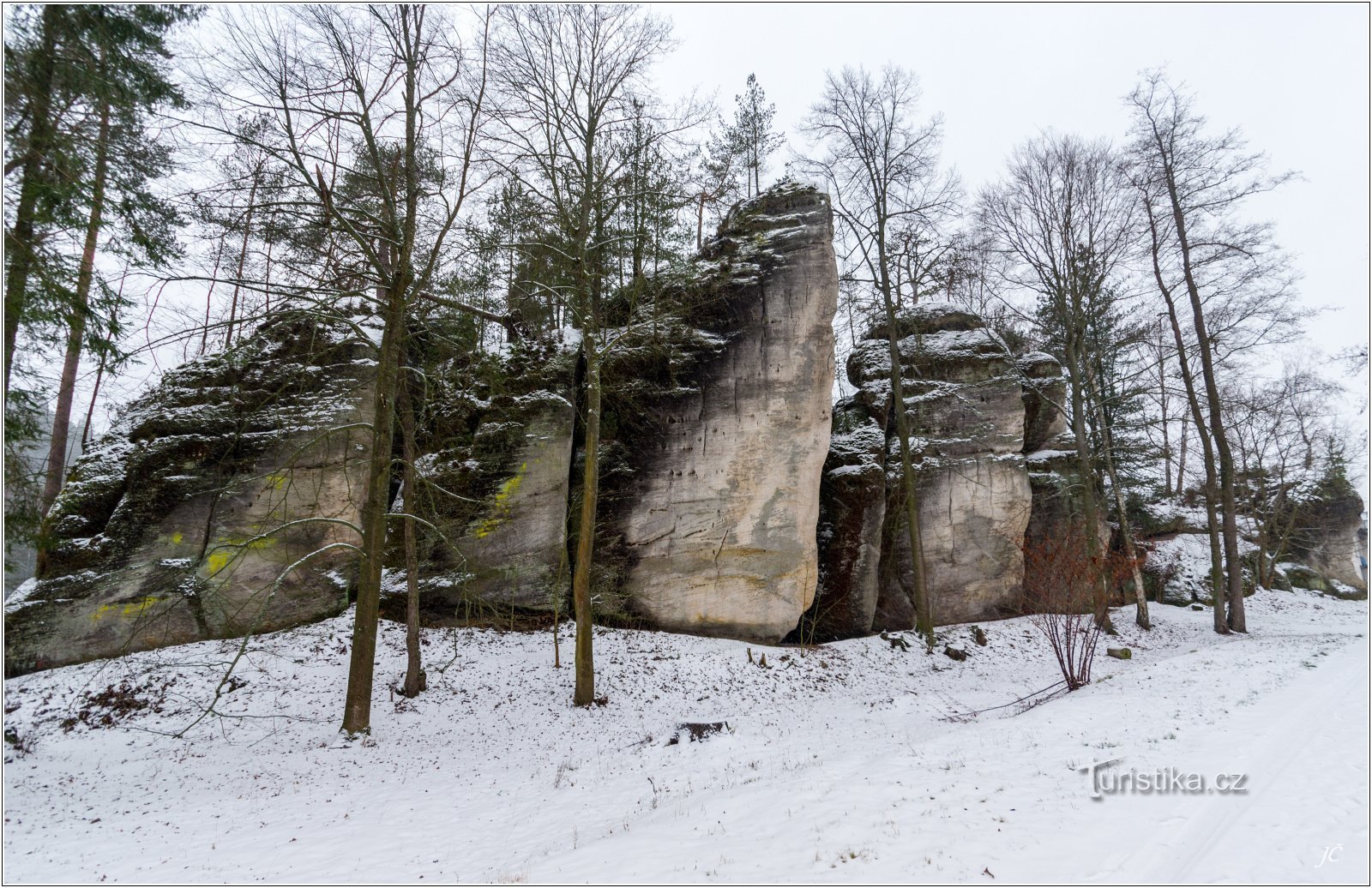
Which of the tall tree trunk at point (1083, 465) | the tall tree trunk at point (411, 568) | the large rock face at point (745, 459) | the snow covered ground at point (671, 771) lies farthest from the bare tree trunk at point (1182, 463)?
the tall tree trunk at point (411, 568)

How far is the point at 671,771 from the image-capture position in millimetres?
7129

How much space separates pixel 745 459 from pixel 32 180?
10599 millimetres

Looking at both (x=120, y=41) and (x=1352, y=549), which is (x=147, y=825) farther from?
(x=1352, y=549)

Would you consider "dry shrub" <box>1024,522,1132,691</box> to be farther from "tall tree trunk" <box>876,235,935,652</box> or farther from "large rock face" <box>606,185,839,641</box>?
"large rock face" <box>606,185,839,641</box>

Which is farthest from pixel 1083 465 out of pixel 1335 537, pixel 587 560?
pixel 1335 537

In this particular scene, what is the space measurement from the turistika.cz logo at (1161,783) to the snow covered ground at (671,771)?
0.20 feet

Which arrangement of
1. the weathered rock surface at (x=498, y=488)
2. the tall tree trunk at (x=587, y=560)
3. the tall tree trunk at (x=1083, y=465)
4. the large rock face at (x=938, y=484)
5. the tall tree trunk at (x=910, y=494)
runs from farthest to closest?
the tall tree trunk at (x=1083, y=465), the large rock face at (x=938, y=484), the tall tree trunk at (x=910, y=494), the weathered rock surface at (x=498, y=488), the tall tree trunk at (x=587, y=560)

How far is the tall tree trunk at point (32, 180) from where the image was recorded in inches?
199

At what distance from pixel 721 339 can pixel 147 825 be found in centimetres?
1153

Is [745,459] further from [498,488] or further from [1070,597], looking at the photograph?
[1070,597]

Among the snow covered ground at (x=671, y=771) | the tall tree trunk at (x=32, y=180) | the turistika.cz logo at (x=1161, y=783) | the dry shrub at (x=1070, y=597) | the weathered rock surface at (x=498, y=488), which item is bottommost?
the snow covered ground at (x=671, y=771)

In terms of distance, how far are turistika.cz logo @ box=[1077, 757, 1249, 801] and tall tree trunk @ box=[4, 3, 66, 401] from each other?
10.4 metres

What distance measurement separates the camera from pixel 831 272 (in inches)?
540

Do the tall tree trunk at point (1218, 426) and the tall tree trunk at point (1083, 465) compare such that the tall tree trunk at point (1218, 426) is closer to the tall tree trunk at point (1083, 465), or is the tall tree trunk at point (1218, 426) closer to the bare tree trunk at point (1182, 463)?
the tall tree trunk at point (1083, 465)
